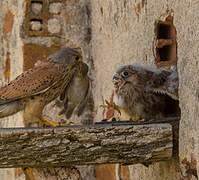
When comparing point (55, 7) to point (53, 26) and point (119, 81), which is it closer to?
point (53, 26)

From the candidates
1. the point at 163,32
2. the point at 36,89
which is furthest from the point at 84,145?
the point at 163,32

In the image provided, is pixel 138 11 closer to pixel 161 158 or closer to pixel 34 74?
pixel 34 74

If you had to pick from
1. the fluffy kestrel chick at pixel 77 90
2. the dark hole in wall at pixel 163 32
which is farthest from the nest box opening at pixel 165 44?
the fluffy kestrel chick at pixel 77 90

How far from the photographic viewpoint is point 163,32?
2709 mm

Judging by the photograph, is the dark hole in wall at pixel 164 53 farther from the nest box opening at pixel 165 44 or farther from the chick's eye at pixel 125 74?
the chick's eye at pixel 125 74

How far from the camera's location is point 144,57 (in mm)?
2912

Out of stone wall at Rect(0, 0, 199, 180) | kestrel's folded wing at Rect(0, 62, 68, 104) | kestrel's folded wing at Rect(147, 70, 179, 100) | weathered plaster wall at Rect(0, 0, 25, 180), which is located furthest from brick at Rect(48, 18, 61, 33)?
kestrel's folded wing at Rect(147, 70, 179, 100)

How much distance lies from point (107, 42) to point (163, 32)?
1.21 meters

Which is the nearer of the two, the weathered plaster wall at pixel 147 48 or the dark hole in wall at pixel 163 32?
the weathered plaster wall at pixel 147 48

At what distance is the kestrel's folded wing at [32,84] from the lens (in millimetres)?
2555

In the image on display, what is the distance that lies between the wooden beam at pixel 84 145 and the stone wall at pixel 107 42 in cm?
17

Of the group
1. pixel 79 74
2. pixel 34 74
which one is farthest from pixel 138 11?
pixel 34 74

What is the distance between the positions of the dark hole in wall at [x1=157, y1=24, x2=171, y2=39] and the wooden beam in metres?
0.86

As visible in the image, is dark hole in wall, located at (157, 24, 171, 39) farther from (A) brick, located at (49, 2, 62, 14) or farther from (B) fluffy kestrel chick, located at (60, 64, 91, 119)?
(A) brick, located at (49, 2, 62, 14)
